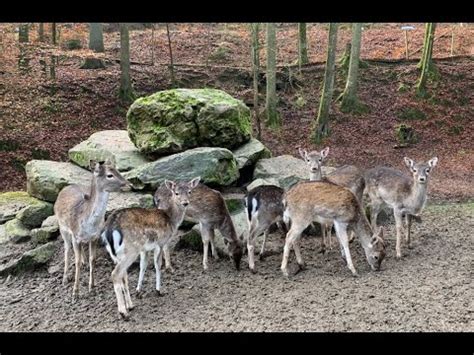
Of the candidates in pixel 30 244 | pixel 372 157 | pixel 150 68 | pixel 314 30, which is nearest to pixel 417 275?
pixel 30 244

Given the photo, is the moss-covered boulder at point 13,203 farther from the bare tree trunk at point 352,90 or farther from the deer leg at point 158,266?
the bare tree trunk at point 352,90

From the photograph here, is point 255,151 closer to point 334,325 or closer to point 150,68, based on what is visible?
point 334,325

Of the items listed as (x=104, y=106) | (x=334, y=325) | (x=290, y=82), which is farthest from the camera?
(x=290, y=82)

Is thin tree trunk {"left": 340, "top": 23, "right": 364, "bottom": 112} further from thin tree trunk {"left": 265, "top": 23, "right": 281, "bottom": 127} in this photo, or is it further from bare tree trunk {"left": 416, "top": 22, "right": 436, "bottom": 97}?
thin tree trunk {"left": 265, "top": 23, "right": 281, "bottom": 127}

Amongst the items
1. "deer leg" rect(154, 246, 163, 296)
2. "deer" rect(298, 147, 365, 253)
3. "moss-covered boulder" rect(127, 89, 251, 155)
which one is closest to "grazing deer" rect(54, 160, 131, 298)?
"deer leg" rect(154, 246, 163, 296)

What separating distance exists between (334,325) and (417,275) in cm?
182

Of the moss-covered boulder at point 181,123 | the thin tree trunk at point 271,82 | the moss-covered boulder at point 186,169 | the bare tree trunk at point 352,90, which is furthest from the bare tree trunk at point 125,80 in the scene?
the moss-covered boulder at point 186,169

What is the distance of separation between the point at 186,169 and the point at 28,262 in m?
2.79

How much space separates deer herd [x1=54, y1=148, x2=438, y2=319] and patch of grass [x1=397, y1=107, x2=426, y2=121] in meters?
8.63

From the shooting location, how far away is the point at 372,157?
14117 mm

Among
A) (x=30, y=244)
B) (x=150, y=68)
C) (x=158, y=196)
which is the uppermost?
(x=150, y=68)

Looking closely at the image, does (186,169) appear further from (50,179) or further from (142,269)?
(142,269)

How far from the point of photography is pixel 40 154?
12875mm

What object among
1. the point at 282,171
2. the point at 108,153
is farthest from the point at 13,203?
the point at 282,171
